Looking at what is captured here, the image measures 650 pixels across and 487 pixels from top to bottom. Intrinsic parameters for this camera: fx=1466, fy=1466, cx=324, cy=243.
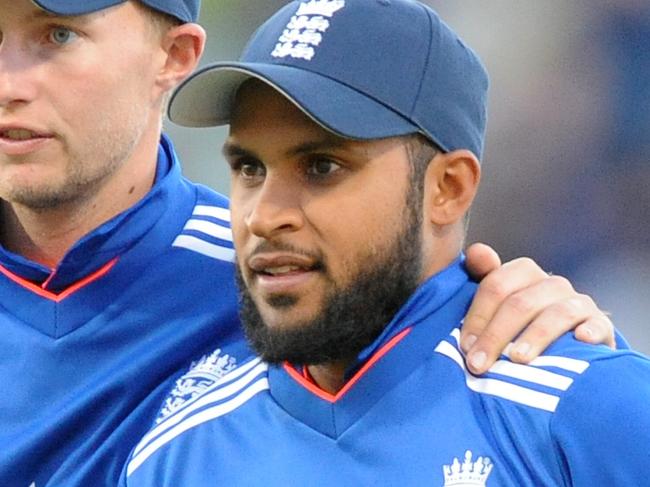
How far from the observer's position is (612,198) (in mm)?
4469

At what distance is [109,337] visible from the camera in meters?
A: 2.35

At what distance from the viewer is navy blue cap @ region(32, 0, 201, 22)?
2268 millimetres

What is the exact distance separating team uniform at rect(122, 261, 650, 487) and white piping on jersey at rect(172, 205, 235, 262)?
349mm

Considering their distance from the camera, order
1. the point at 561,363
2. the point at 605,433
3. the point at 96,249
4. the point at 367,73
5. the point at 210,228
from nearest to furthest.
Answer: the point at 605,433, the point at 561,363, the point at 367,73, the point at 96,249, the point at 210,228

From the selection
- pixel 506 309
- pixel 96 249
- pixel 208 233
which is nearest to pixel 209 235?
pixel 208 233

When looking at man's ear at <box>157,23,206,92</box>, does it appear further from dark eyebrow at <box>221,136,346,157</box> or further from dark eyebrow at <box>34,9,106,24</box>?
dark eyebrow at <box>221,136,346,157</box>

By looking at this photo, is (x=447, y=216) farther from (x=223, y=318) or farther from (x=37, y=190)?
(x=37, y=190)

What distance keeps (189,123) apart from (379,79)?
35 centimetres

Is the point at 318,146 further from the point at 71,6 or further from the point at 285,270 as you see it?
the point at 71,6

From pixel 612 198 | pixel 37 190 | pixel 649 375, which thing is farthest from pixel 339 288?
pixel 612 198

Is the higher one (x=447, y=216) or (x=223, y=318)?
(x=447, y=216)

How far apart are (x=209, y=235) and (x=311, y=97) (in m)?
0.60

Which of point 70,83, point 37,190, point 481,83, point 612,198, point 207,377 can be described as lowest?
point 612,198

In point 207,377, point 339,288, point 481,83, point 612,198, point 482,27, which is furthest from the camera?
point 482,27
